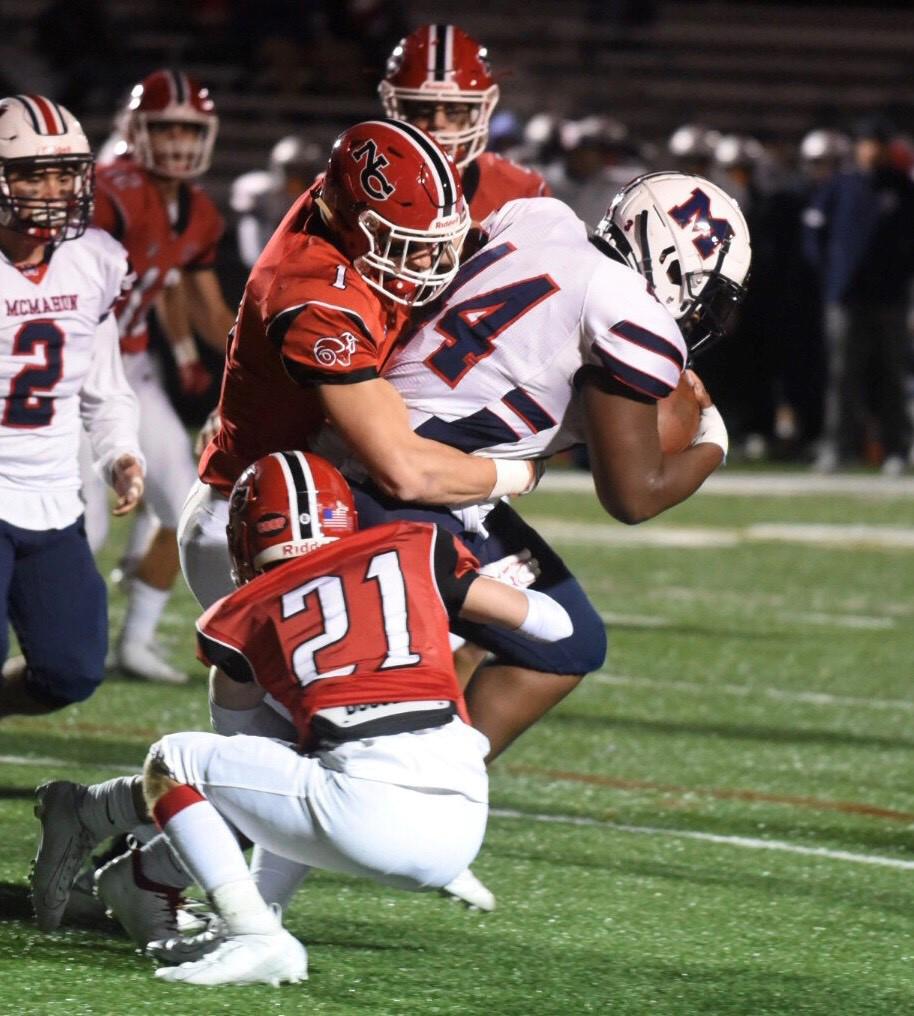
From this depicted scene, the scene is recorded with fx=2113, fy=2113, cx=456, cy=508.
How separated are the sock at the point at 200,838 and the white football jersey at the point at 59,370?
4.38 ft

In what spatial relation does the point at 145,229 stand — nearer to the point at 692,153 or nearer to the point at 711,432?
the point at 711,432

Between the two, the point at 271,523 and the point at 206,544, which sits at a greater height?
the point at 271,523

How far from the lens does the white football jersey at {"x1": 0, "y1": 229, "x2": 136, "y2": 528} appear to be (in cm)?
445

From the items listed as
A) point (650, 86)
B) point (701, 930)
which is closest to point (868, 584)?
point (701, 930)

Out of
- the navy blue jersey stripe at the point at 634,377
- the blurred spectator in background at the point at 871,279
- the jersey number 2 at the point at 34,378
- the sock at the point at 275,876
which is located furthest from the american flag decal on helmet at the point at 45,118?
the blurred spectator in background at the point at 871,279

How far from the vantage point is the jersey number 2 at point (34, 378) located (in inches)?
175

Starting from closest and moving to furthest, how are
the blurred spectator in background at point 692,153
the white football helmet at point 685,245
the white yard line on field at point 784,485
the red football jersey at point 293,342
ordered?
the red football jersey at point 293,342
the white football helmet at point 685,245
the white yard line on field at point 784,485
the blurred spectator in background at point 692,153

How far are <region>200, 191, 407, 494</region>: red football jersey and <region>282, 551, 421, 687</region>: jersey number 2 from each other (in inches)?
13.6

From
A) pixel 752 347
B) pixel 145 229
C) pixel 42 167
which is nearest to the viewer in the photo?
pixel 42 167

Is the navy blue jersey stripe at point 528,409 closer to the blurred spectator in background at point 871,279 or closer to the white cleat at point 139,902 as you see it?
the white cleat at point 139,902

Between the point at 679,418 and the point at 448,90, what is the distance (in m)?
1.70

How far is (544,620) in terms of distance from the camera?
354 cm

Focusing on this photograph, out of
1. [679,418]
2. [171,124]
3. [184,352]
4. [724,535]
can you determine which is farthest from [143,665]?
[724,535]

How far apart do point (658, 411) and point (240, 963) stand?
4.07 feet
